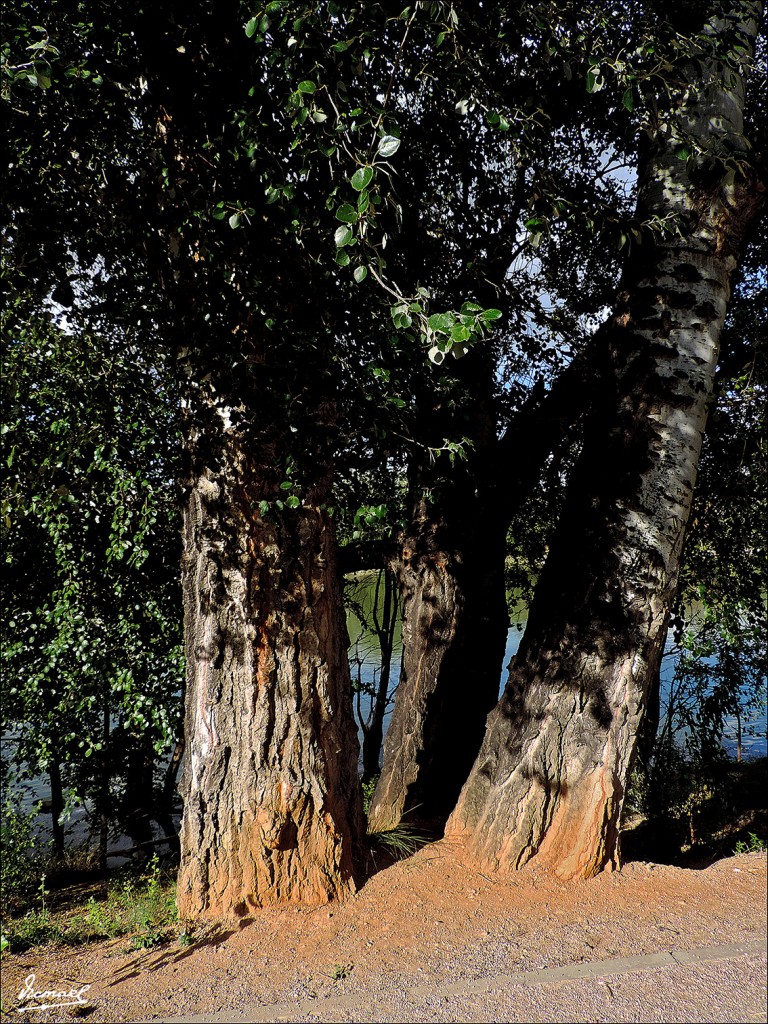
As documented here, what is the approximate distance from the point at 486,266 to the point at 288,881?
4092 mm

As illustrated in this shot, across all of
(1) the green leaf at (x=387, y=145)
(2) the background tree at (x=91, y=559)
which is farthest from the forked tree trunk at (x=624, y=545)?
(2) the background tree at (x=91, y=559)

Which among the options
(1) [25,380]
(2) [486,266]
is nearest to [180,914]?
(1) [25,380]

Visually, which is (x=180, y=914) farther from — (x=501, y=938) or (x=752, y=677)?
(x=752, y=677)

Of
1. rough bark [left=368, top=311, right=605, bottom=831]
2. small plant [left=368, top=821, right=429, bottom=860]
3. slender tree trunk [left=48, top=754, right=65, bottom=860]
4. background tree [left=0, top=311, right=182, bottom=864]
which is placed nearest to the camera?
small plant [left=368, top=821, right=429, bottom=860]

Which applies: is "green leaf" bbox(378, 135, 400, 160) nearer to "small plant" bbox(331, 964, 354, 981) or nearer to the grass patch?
"small plant" bbox(331, 964, 354, 981)

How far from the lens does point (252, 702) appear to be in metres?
3.45

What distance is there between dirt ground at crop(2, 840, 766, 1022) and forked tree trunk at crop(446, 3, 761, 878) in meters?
0.26

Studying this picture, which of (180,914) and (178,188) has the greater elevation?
(178,188)

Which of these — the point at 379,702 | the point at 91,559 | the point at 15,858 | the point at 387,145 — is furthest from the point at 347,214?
the point at 379,702

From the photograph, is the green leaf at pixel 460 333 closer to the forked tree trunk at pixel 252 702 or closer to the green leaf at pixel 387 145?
the green leaf at pixel 387 145

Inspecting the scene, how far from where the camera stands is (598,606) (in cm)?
384

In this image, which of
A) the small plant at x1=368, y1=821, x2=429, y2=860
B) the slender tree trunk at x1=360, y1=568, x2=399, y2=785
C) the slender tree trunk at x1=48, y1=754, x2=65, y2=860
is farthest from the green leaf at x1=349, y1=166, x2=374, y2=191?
the slender tree trunk at x1=360, y1=568, x2=399, y2=785
